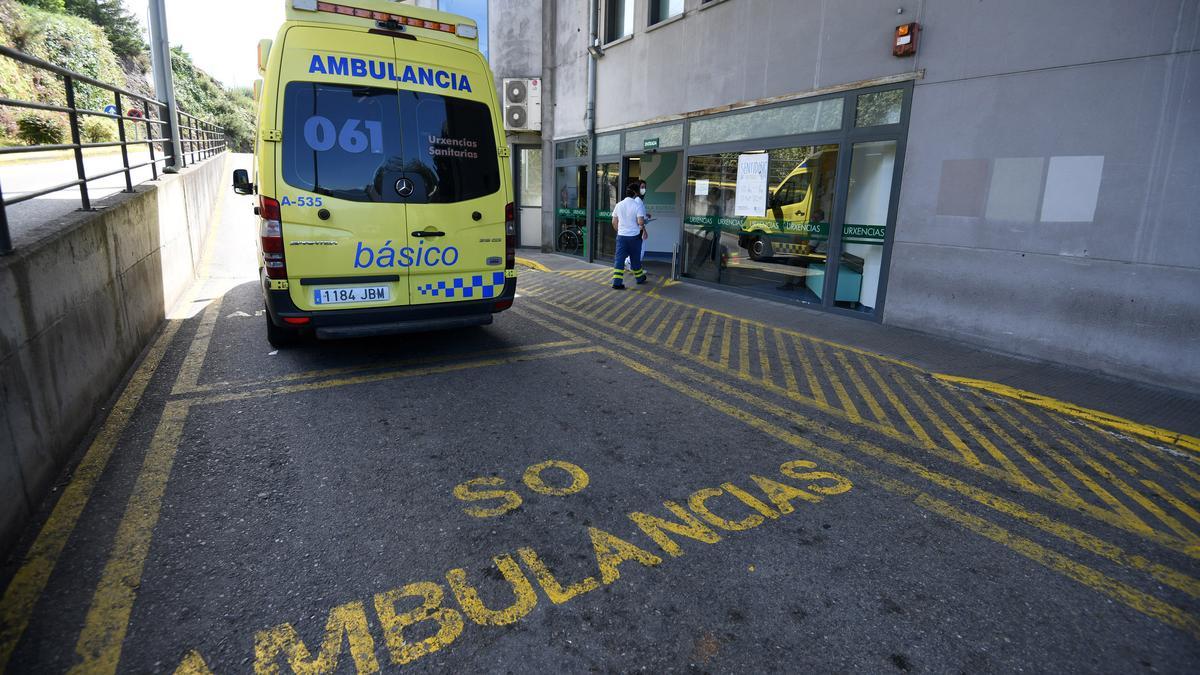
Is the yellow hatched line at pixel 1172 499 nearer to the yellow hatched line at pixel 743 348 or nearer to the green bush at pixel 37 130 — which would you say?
the yellow hatched line at pixel 743 348

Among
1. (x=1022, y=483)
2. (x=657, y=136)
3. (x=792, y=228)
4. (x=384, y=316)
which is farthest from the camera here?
(x=657, y=136)

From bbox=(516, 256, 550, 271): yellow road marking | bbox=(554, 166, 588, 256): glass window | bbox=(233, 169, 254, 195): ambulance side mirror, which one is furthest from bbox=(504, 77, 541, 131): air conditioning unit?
bbox=(233, 169, 254, 195): ambulance side mirror

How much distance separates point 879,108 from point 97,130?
27.3m

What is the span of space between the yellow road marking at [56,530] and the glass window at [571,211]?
34.8 feet

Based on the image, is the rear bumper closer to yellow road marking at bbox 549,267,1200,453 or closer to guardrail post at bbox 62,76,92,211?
guardrail post at bbox 62,76,92,211

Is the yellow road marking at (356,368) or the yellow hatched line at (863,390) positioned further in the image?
the yellow road marking at (356,368)

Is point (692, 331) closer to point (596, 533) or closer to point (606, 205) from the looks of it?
point (596, 533)

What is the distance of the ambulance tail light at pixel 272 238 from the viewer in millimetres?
4484

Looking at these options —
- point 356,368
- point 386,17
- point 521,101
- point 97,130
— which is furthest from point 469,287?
point 97,130

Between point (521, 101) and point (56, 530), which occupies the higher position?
point (521, 101)

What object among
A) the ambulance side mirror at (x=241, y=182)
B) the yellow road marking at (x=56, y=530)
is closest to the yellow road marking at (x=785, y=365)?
the yellow road marking at (x=56, y=530)

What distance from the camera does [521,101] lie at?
48.0ft

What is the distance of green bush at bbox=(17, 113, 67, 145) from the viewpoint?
19.2 m

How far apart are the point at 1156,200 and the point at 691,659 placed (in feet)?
19.2
